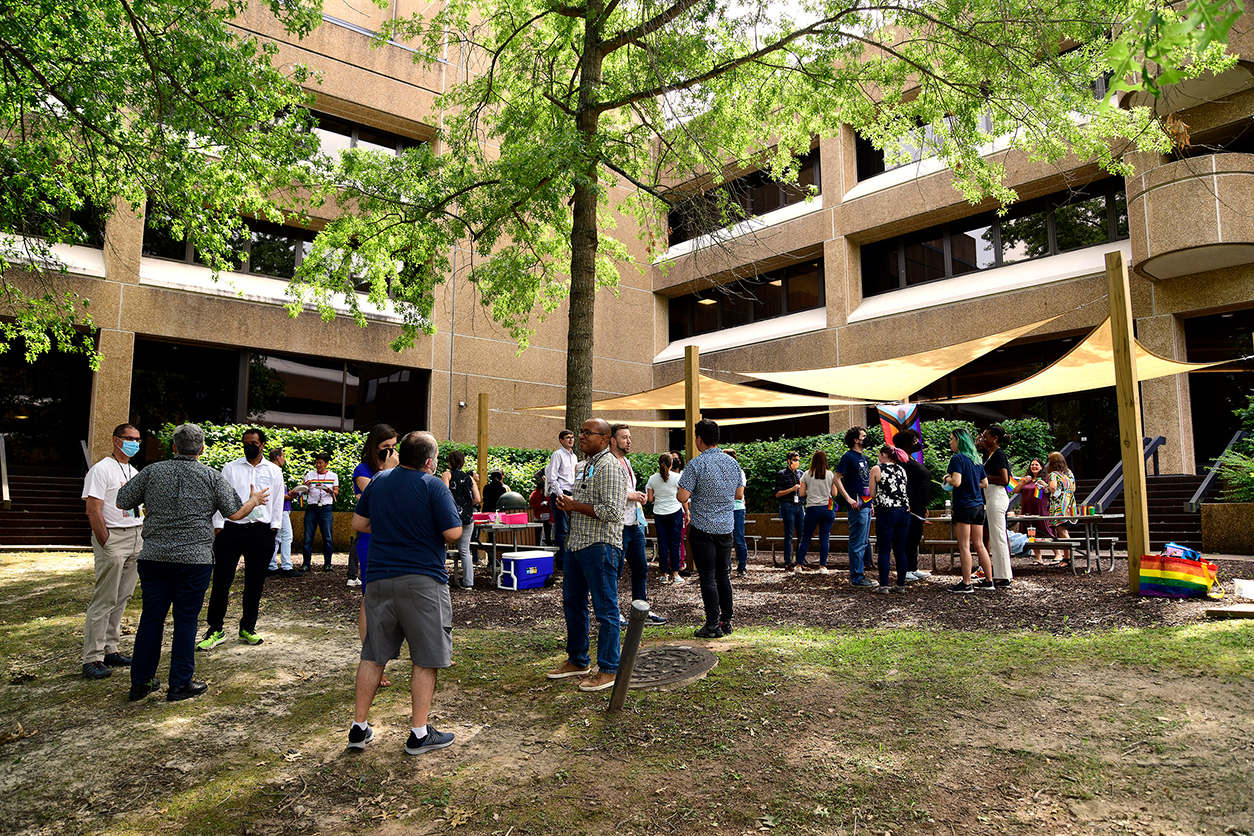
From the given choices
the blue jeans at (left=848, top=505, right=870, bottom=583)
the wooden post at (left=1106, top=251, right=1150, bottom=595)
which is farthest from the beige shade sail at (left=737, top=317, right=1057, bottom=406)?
the wooden post at (left=1106, top=251, right=1150, bottom=595)

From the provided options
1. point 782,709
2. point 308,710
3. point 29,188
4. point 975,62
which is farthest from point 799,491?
point 29,188

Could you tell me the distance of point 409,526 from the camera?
373 cm

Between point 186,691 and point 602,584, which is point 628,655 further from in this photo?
point 186,691

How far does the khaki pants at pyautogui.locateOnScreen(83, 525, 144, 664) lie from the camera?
16.7 feet

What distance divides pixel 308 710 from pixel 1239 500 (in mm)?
12650

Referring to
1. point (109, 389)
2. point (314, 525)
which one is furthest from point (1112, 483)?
point (109, 389)

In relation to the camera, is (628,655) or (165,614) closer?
(628,655)

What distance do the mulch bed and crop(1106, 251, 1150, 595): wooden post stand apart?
1.57 ft

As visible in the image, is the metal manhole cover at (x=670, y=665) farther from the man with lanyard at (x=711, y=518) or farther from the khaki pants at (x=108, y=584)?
the khaki pants at (x=108, y=584)

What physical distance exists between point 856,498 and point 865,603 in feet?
6.08

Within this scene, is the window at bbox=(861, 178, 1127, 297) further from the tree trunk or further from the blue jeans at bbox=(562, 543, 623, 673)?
the blue jeans at bbox=(562, 543, 623, 673)

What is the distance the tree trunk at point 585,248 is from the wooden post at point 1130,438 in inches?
211

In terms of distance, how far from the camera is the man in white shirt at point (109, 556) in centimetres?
505

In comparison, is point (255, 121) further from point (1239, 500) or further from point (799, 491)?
point (1239, 500)
